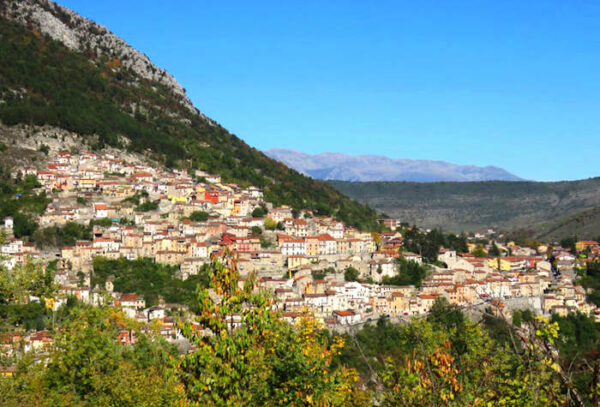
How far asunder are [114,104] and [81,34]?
21.9m

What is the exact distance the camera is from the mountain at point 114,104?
242 feet

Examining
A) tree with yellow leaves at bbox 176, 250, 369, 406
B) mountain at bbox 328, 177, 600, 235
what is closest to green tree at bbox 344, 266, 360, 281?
tree with yellow leaves at bbox 176, 250, 369, 406

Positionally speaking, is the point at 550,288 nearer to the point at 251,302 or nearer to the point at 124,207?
the point at 124,207

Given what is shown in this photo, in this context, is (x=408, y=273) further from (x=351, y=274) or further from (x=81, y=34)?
(x=81, y=34)

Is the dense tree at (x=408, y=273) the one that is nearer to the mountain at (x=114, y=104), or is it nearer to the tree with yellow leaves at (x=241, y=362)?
the mountain at (x=114, y=104)

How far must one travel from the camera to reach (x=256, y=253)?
48.4 metres

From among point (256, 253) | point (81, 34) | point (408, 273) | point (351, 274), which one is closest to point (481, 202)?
point (81, 34)

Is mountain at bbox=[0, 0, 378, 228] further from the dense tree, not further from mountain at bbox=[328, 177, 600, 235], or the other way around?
mountain at bbox=[328, 177, 600, 235]

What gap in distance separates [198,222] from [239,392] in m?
48.0

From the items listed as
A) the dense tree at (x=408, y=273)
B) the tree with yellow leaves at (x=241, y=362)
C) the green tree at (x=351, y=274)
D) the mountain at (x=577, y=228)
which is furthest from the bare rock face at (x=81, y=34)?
the tree with yellow leaves at (x=241, y=362)

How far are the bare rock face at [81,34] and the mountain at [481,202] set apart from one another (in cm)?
6651

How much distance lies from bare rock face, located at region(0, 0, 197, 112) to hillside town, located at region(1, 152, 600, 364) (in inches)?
1458

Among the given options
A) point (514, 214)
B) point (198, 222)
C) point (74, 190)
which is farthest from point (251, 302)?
point (514, 214)

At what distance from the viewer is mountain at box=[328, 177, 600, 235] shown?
5797 inches
